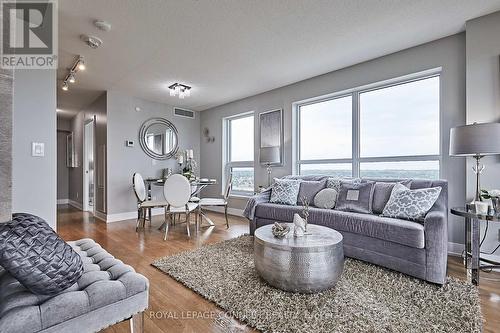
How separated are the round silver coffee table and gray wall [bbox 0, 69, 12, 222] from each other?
5.32 ft

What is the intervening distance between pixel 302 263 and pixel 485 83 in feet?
9.17

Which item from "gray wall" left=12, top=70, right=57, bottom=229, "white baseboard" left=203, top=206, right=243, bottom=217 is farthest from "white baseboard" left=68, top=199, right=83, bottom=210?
"gray wall" left=12, top=70, right=57, bottom=229

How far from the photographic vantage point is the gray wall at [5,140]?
1019mm

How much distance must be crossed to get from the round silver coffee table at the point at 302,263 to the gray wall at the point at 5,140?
1.62 m

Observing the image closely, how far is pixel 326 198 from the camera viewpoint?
336 cm

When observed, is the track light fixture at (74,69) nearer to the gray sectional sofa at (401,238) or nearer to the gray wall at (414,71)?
the gray wall at (414,71)

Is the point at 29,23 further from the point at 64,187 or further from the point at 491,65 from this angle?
the point at 64,187

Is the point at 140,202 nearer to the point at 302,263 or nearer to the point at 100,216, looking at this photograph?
the point at 100,216

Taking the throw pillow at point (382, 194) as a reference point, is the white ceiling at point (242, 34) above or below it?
above

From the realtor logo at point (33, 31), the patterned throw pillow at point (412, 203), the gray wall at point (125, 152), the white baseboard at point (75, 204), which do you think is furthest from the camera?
the white baseboard at point (75, 204)

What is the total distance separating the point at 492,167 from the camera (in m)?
2.60

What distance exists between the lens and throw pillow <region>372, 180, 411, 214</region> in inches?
116

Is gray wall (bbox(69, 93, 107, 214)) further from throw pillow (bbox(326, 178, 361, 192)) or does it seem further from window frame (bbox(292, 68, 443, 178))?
throw pillow (bbox(326, 178, 361, 192))

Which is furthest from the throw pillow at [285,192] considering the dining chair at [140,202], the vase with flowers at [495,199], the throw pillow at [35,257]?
the throw pillow at [35,257]
